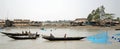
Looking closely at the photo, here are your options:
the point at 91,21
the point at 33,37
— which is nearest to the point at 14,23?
the point at 91,21

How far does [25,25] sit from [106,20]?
118 feet

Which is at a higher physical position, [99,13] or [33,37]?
[99,13]

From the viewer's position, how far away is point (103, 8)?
7169 cm

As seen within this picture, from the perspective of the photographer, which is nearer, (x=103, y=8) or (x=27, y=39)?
(x=27, y=39)

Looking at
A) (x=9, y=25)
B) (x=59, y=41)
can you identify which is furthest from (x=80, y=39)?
(x=9, y=25)

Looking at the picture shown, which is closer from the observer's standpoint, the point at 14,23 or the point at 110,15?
the point at 110,15

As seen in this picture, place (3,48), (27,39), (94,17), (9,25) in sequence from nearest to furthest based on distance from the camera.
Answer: (3,48)
(27,39)
(94,17)
(9,25)

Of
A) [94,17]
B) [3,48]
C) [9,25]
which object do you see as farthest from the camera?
[9,25]

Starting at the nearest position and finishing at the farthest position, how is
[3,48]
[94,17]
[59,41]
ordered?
[3,48]
[59,41]
[94,17]

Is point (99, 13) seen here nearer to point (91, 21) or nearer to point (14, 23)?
point (91, 21)

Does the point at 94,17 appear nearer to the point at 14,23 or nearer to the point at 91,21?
the point at 91,21

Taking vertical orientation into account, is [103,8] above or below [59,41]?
above

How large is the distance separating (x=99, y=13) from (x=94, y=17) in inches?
85.1

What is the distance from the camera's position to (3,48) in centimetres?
2200
